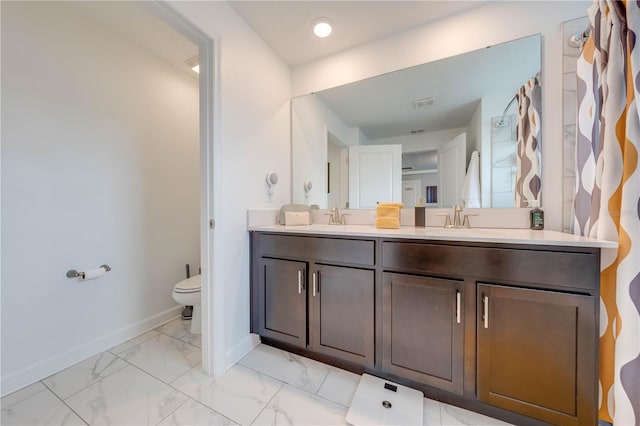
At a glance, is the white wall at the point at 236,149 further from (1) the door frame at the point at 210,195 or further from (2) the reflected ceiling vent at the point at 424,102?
(2) the reflected ceiling vent at the point at 424,102

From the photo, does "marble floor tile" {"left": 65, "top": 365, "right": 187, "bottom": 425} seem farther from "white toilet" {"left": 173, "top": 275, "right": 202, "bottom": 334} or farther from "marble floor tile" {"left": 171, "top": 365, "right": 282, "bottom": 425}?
"white toilet" {"left": 173, "top": 275, "right": 202, "bottom": 334}

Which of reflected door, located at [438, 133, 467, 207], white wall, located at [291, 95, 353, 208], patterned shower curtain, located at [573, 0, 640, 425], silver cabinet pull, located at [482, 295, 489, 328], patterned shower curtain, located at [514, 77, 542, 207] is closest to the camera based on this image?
patterned shower curtain, located at [573, 0, 640, 425]

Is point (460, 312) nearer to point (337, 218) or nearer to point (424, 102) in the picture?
point (337, 218)

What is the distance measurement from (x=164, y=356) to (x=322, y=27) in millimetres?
2480

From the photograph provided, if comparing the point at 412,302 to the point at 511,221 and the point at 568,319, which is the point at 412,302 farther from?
the point at 511,221

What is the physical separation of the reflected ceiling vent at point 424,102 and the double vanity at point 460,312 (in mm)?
1025

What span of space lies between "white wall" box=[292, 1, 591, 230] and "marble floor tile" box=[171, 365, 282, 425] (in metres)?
1.84

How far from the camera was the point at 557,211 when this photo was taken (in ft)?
4.23

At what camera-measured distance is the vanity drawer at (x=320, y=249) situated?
1251mm

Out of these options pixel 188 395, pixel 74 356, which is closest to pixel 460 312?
pixel 188 395

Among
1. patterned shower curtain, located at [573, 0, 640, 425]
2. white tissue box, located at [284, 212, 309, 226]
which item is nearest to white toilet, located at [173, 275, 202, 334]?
white tissue box, located at [284, 212, 309, 226]

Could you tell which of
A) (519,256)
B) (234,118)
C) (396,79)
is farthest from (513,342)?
(234,118)

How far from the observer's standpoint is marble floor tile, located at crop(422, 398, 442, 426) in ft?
3.45

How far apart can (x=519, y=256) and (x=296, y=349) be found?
1.38 m
